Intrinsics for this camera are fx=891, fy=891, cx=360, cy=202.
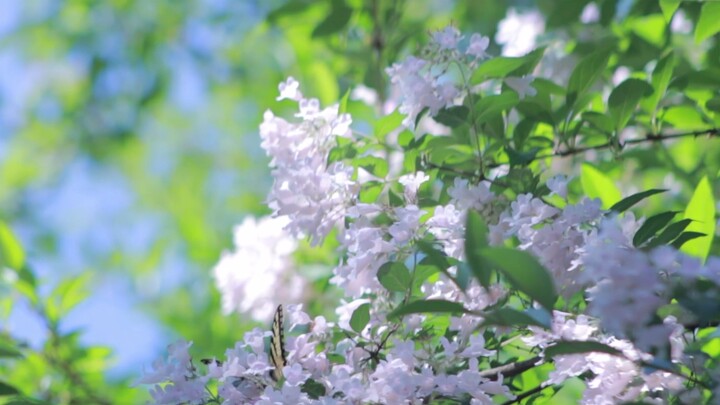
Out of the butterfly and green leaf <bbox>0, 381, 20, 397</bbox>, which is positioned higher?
green leaf <bbox>0, 381, 20, 397</bbox>

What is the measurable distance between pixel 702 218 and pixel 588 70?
252 mm

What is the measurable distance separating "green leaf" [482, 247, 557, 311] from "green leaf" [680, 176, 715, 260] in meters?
0.44

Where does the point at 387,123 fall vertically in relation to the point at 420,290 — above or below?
above

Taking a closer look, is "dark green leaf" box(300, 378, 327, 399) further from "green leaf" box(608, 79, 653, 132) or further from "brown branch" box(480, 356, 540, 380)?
"green leaf" box(608, 79, 653, 132)

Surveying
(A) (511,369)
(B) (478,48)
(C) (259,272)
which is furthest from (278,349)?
(C) (259,272)

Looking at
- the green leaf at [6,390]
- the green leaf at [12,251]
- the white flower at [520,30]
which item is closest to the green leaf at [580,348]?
the green leaf at [6,390]

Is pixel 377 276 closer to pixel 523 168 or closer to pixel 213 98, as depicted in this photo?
pixel 523 168

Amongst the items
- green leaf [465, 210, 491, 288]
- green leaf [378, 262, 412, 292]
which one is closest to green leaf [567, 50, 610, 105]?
green leaf [378, 262, 412, 292]

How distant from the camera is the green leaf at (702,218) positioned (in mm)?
1050

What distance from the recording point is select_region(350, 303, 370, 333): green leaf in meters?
0.99

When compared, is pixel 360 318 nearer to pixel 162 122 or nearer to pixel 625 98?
pixel 625 98

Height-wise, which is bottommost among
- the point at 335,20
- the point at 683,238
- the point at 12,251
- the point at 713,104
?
the point at 683,238

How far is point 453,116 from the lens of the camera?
114 cm

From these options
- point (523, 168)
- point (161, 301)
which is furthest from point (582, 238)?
point (161, 301)
